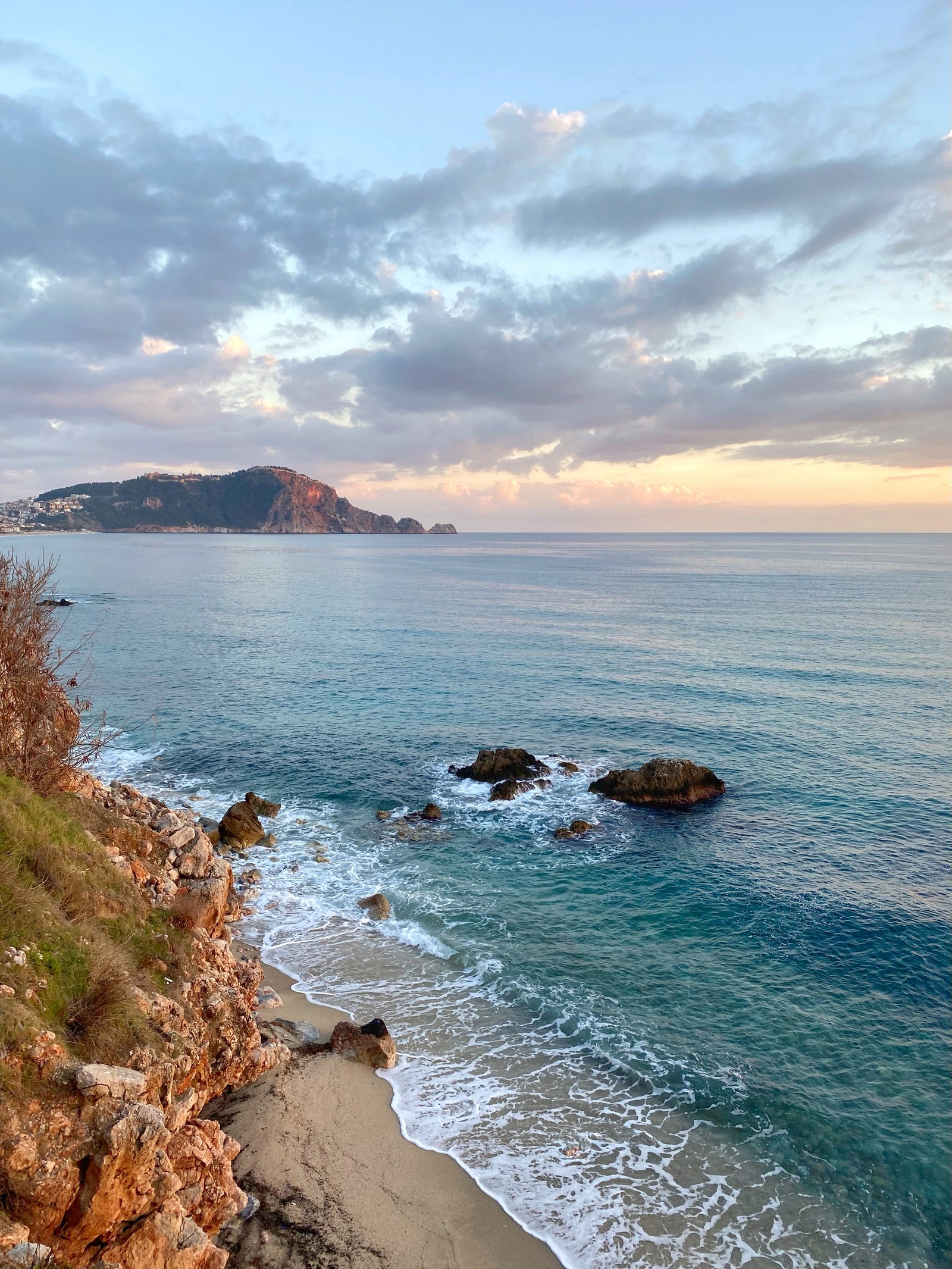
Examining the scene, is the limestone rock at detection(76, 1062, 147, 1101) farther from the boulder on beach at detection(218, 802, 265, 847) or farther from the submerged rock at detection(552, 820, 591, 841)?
the submerged rock at detection(552, 820, 591, 841)

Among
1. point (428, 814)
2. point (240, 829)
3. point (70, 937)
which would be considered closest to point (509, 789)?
point (428, 814)

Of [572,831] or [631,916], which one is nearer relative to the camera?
[631,916]

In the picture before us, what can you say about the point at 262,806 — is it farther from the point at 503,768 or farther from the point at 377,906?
the point at 503,768

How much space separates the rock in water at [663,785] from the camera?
33.5m

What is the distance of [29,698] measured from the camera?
1684cm

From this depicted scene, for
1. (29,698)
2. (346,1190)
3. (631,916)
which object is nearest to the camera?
(346,1190)

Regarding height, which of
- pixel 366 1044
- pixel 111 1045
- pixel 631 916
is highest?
pixel 111 1045

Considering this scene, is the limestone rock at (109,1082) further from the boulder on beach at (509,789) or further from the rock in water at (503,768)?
the rock in water at (503,768)

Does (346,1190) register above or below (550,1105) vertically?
above

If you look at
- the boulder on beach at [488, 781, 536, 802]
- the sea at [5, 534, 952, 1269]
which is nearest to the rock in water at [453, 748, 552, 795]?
the boulder on beach at [488, 781, 536, 802]

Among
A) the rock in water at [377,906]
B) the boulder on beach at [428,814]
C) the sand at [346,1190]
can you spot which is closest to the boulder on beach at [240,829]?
the boulder on beach at [428,814]

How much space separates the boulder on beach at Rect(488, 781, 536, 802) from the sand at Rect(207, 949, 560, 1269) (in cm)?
1804

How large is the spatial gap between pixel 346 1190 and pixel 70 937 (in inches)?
283

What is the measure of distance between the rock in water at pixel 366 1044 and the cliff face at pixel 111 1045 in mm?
1468
